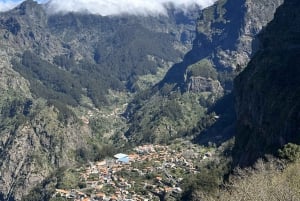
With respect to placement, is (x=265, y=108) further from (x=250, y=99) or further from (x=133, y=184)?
(x=133, y=184)

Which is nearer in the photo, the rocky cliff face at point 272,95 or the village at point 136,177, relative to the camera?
the rocky cliff face at point 272,95

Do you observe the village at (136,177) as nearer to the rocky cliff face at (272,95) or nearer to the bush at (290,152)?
the rocky cliff face at (272,95)

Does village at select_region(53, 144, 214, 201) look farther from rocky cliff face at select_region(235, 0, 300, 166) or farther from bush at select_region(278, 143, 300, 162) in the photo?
bush at select_region(278, 143, 300, 162)

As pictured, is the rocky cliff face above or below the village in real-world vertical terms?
above

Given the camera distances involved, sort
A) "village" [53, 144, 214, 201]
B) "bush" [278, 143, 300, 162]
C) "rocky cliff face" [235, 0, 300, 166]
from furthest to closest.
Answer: "village" [53, 144, 214, 201], "rocky cliff face" [235, 0, 300, 166], "bush" [278, 143, 300, 162]

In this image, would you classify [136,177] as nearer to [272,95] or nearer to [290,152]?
[272,95]

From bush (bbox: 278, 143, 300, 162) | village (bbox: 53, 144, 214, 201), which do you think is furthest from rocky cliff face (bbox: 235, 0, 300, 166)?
village (bbox: 53, 144, 214, 201)

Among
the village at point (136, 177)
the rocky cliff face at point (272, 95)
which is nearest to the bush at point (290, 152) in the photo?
the rocky cliff face at point (272, 95)
